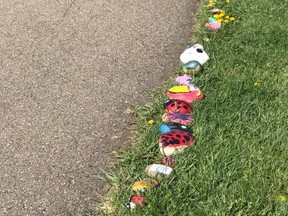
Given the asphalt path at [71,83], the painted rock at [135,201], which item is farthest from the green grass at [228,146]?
the asphalt path at [71,83]

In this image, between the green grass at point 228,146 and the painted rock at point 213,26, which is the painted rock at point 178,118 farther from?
the painted rock at point 213,26

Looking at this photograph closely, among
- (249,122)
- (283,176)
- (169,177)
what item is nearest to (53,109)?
(169,177)

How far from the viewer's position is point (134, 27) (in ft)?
15.4

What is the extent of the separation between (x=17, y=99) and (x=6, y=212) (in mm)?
1100

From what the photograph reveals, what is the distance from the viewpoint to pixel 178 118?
3232mm

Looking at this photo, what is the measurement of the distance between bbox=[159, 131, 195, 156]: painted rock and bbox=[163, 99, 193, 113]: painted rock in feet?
0.99

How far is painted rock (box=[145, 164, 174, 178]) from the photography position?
9.11ft

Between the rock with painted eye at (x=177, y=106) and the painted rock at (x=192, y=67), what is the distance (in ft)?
1.88

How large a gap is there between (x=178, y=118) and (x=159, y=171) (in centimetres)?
56

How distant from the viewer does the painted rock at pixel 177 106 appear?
3.32 meters

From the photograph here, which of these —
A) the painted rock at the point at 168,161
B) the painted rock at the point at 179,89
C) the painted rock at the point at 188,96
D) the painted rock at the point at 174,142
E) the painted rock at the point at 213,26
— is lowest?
the painted rock at the point at 213,26

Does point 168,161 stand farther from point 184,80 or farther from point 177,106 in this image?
point 184,80

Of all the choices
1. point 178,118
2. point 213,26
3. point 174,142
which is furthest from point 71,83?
point 213,26

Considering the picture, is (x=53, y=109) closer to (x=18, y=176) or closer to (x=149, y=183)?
(x=18, y=176)
